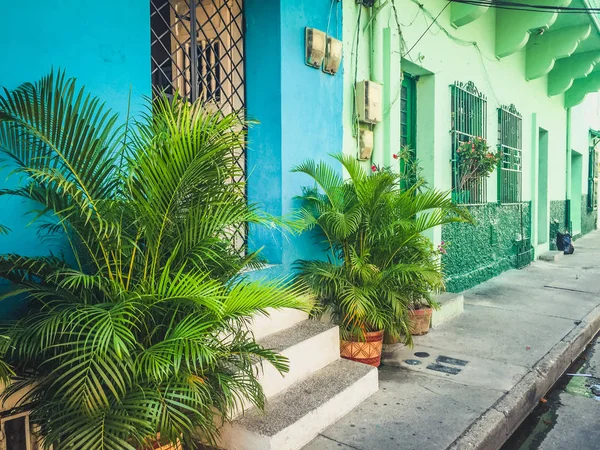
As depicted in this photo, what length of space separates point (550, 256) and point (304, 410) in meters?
9.09

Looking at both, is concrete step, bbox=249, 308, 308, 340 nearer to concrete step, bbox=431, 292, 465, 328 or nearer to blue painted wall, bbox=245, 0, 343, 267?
blue painted wall, bbox=245, 0, 343, 267

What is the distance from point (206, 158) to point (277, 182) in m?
1.94

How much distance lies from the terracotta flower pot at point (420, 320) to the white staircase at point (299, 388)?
4.45 ft

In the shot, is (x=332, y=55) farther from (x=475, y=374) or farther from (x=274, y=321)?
(x=475, y=374)

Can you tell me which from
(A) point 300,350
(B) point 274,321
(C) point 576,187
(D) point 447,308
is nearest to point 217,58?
(B) point 274,321

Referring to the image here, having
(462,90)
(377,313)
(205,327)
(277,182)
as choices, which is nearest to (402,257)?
(377,313)

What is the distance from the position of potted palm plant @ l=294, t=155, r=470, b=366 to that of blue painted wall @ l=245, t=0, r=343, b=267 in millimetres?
189

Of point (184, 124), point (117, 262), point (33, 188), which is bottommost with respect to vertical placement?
point (117, 262)

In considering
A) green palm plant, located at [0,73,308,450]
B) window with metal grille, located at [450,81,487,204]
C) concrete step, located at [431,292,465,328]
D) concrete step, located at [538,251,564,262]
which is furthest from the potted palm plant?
concrete step, located at [538,251,564,262]

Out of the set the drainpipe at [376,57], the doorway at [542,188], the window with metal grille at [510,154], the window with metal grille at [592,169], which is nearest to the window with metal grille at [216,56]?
the drainpipe at [376,57]

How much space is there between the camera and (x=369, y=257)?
4.15m

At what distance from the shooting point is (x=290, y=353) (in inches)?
133

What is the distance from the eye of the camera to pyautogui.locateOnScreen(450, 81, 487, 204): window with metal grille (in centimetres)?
674

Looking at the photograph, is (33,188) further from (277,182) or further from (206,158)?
(277,182)
